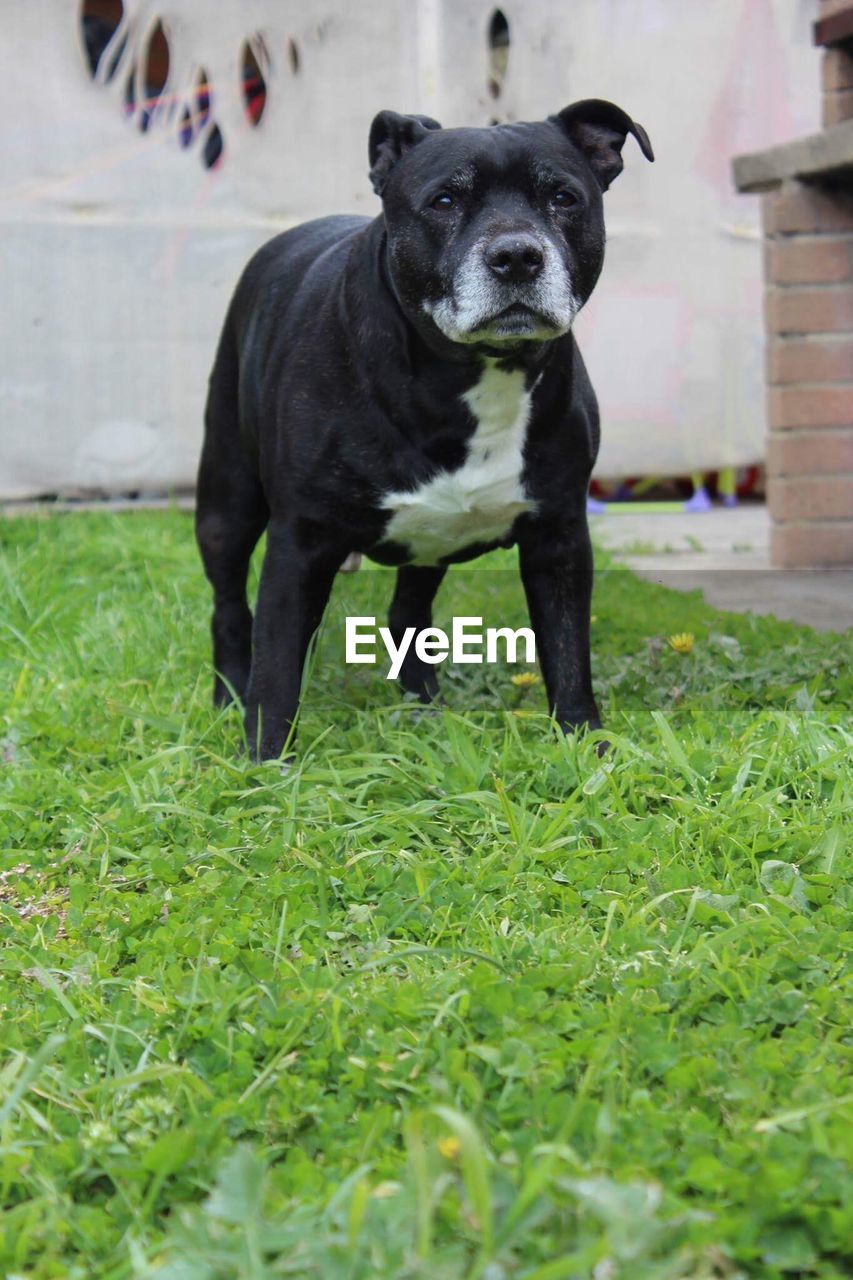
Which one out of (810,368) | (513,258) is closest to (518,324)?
(513,258)

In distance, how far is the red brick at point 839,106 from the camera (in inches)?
198

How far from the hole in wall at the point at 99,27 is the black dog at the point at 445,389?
3971 mm

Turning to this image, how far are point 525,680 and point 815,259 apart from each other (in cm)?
232

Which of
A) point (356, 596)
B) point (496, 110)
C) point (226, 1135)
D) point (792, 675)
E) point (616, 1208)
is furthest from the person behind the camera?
point (496, 110)

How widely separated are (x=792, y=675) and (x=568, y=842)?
1.20m

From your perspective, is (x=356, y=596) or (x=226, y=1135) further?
(x=356, y=596)

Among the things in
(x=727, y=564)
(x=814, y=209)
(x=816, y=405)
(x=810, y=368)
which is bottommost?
(x=727, y=564)

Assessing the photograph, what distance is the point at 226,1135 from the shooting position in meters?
1.58

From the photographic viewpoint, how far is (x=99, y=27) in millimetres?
6637

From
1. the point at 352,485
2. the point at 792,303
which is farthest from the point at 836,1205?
the point at 792,303

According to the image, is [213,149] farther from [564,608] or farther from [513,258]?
[513,258]

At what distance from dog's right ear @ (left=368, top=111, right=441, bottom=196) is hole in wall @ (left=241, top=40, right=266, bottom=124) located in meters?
4.21

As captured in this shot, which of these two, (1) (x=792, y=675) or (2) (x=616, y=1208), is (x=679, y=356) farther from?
(2) (x=616, y=1208)

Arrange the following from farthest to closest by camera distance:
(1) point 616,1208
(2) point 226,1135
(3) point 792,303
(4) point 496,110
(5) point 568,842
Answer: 1. (4) point 496,110
2. (3) point 792,303
3. (5) point 568,842
4. (2) point 226,1135
5. (1) point 616,1208
